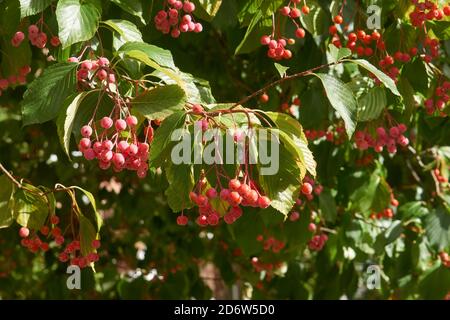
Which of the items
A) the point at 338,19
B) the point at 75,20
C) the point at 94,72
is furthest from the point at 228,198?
the point at 338,19

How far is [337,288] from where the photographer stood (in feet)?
13.9

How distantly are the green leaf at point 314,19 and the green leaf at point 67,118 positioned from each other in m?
1.04

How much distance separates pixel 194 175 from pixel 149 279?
3.02 m

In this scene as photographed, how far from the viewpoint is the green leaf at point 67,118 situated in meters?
1.81

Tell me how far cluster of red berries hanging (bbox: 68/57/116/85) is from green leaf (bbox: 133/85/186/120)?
0.10 meters

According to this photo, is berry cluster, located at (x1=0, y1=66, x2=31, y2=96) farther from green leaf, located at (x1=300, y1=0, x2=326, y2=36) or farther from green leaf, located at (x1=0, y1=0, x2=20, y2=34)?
green leaf, located at (x1=300, y1=0, x2=326, y2=36)

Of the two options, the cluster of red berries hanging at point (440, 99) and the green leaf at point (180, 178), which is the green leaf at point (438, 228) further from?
the green leaf at point (180, 178)

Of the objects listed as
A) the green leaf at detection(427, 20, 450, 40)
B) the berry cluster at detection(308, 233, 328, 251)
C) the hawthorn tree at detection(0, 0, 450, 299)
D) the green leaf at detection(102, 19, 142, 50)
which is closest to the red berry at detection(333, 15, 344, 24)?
the hawthorn tree at detection(0, 0, 450, 299)

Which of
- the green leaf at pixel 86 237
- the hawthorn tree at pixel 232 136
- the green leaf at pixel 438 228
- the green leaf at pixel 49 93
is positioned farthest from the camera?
the green leaf at pixel 438 228

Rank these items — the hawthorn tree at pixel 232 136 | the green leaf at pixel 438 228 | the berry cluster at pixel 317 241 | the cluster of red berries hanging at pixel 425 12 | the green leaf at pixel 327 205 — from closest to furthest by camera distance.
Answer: the hawthorn tree at pixel 232 136 < the cluster of red berries hanging at pixel 425 12 < the green leaf at pixel 438 228 < the green leaf at pixel 327 205 < the berry cluster at pixel 317 241

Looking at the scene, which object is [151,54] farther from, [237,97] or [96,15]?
[237,97]

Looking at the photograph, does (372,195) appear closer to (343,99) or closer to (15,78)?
(343,99)

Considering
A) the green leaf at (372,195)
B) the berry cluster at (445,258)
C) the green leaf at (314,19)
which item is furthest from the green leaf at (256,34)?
the berry cluster at (445,258)
